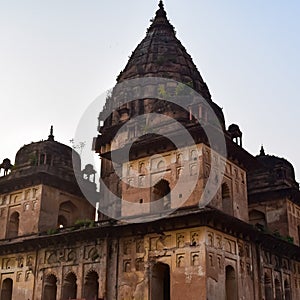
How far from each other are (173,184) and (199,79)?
9.09 m

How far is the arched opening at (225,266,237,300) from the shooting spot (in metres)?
21.9

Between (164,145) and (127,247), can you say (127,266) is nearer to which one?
(127,247)

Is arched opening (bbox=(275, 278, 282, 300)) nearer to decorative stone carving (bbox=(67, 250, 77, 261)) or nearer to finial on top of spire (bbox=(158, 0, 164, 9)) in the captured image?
decorative stone carving (bbox=(67, 250, 77, 261))

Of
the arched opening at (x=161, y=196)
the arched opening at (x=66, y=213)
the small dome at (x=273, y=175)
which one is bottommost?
the arched opening at (x=161, y=196)

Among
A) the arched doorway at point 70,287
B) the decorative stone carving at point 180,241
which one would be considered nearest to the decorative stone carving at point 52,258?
the arched doorway at point 70,287

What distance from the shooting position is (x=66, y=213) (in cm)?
3003

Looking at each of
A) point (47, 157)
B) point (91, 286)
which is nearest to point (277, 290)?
point (91, 286)

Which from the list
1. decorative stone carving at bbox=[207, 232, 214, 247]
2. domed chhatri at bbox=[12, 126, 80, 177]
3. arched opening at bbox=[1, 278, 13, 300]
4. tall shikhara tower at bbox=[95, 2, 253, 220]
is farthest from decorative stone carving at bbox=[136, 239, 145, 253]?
domed chhatri at bbox=[12, 126, 80, 177]

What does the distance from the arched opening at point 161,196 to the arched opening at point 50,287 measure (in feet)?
19.7

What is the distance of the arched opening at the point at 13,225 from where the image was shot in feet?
95.9

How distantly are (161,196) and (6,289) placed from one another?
958cm

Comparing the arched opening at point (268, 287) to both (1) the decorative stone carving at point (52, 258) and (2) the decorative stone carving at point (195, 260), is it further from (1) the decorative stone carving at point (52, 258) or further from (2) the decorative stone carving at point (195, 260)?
(1) the decorative stone carving at point (52, 258)

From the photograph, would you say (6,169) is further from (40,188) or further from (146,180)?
(146,180)

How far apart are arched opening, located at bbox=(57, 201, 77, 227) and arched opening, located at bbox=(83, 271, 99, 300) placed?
6316 millimetres
